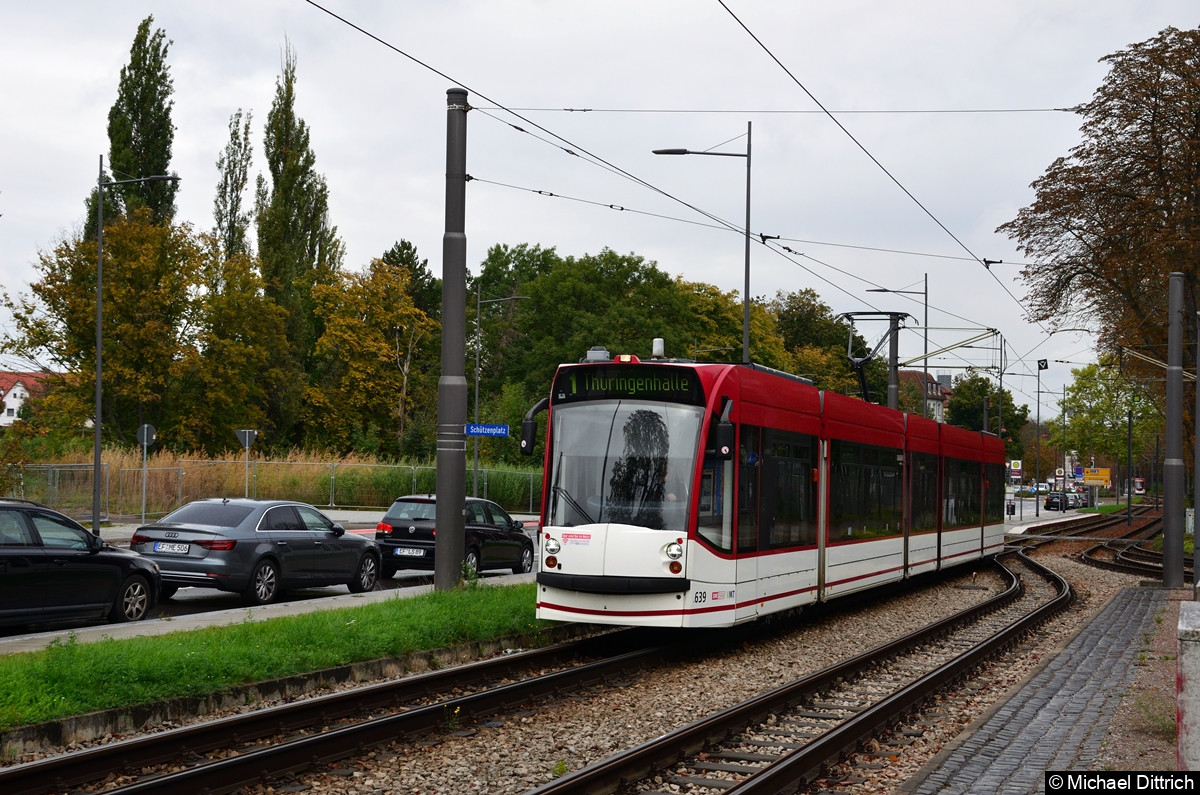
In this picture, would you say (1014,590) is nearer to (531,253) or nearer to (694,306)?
(694,306)

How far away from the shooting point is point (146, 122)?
55.5m

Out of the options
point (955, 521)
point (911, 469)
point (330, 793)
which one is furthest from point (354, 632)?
point (955, 521)

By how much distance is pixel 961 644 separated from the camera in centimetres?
1530

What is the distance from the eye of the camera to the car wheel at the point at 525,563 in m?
24.1

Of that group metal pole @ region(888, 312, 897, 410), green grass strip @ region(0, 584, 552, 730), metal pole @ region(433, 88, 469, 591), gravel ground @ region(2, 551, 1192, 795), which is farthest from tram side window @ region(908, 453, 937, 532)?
metal pole @ region(433, 88, 469, 591)

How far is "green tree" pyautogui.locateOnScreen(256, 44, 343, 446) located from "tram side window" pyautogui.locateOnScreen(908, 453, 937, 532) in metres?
44.2

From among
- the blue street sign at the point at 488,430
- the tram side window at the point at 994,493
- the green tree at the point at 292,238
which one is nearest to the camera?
the blue street sign at the point at 488,430

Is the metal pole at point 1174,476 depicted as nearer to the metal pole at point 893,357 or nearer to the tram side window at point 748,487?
the metal pole at point 893,357

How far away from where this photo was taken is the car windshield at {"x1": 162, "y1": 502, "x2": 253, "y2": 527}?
55.9 feet

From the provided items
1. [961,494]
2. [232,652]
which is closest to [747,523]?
[232,652]

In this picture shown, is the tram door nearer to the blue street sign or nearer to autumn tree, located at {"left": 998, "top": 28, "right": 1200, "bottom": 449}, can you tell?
the blue street sign

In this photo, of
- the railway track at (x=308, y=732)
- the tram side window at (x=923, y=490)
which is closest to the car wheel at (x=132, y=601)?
the railway track at (x=308, y=732)

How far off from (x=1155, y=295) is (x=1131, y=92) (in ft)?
18.7

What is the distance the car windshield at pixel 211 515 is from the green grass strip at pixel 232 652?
3459 millimetres
